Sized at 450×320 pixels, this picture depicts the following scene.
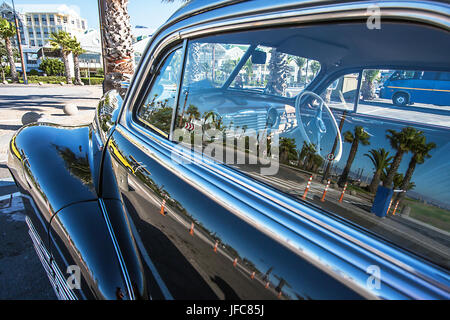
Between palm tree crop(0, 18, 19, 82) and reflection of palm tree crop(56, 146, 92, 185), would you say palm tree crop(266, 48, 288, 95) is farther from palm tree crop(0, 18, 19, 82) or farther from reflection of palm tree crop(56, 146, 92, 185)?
palm tree crop(0, 18, 19, 82)

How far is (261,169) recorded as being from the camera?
1.14 metres

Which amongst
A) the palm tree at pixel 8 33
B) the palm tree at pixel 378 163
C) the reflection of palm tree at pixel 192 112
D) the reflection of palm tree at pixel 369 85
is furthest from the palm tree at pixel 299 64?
the palm tree at pixel 8 33

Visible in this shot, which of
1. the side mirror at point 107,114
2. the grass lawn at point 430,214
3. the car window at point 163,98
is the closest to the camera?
the grass lawn at point 430,214

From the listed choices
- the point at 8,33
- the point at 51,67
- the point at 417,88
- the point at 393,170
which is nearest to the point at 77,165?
the point at 393,170

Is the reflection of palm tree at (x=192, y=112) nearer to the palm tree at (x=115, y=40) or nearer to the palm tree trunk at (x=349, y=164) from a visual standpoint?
the palm tree trunk at (x=349, y=164)

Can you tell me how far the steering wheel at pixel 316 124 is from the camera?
1.16 metres

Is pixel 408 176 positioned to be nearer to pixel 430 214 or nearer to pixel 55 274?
pixel 430 214

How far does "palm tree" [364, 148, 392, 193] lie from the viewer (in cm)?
90

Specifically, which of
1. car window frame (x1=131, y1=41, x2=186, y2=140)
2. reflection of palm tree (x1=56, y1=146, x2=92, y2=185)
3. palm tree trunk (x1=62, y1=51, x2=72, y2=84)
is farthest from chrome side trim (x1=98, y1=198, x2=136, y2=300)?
palm tree trunk (x1=62, y1=51, x2=72, y2=84)

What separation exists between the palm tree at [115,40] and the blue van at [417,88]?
720cm

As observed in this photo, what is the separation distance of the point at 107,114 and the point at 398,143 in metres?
1.83

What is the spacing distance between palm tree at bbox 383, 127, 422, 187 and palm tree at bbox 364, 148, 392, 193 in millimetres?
19

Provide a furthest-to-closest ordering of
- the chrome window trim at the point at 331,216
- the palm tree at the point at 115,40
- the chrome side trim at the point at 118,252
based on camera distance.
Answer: the palm tree at the point at 115,40
the chrome side trim at the point at 118,252
the chrome window trim at the point at 331,216
